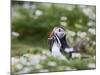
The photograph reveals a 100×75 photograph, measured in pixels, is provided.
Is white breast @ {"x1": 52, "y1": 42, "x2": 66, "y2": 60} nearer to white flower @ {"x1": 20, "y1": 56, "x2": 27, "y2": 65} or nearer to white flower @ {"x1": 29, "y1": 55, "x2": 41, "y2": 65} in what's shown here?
white flower @ {"x1": 29, "y1": 55, "x2": 41, "y2": 65}

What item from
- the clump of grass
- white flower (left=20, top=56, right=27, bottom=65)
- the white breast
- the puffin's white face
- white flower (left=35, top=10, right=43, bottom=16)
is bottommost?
the clump of grass

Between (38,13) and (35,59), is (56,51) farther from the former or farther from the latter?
(38,13)

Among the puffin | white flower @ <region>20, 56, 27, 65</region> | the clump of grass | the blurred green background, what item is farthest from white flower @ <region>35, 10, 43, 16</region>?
the clump of grass

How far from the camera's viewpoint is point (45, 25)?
2262mm

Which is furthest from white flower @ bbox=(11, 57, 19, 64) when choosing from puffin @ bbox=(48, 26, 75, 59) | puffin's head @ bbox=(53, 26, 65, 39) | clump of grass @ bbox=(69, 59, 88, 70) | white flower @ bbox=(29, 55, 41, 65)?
clump of grass @ bbox=(69, 59, 88, 70)

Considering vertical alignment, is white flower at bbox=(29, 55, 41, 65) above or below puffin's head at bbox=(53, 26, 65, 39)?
below

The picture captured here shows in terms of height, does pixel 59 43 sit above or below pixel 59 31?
below

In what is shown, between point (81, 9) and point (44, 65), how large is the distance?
77 centimetres

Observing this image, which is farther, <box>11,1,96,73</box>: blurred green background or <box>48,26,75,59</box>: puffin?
<box>48,26,75,59</box>: puffin

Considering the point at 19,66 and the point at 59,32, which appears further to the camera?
the point at 59,32

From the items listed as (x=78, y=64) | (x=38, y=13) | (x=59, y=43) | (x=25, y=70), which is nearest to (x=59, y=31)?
(x=59, y=43)

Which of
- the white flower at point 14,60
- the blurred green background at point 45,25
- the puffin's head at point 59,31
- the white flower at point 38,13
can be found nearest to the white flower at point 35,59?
the blurred green background at point 45,25

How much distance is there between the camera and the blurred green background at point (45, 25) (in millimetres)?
2168

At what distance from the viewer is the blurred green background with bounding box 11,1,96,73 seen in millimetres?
2168
